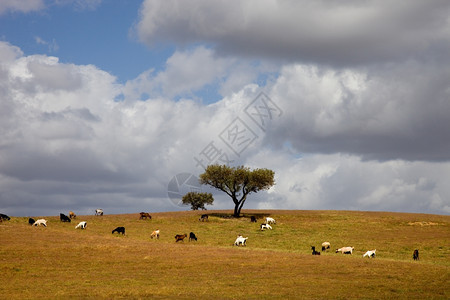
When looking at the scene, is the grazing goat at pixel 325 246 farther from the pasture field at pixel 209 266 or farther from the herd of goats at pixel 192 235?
the pasture field at pixel 209 266

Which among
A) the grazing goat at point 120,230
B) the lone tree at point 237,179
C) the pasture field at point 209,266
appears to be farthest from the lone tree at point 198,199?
the grazing goat at point 120,230

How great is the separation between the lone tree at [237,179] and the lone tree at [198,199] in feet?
107

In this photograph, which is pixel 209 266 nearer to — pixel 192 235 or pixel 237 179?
pixel 192 235

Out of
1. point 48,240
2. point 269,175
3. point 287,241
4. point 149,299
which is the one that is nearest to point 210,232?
point 287,241

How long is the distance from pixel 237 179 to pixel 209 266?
55.0 metres

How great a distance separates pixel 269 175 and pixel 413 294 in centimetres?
6464

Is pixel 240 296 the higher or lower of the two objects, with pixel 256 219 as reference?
lower

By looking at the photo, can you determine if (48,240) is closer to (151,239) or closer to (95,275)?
(151,239)

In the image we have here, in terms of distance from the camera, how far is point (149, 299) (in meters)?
24.0

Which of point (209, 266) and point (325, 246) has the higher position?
point (325, 246)

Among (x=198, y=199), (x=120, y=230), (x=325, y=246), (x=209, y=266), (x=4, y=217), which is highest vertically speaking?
(x=198, y=199)

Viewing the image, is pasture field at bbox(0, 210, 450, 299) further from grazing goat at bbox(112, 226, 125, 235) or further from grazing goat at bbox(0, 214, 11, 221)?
grazing goat at bbox(0, 214, 11, 221)

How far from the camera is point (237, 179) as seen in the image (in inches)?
3558

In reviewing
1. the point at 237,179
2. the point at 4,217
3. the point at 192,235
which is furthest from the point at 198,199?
the point at 192,235
